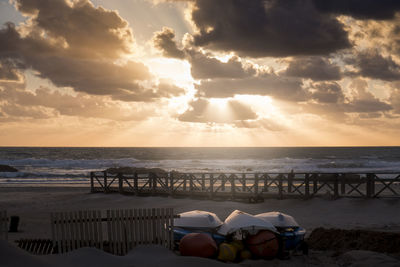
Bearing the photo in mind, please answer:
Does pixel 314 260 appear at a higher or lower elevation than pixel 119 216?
lower

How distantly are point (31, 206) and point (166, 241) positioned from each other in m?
16.1

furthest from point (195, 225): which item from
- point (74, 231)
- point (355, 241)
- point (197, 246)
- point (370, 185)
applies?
point (370, 185)

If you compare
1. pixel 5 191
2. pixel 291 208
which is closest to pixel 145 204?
pixel 291 208

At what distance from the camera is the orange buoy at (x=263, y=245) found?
34.3ft

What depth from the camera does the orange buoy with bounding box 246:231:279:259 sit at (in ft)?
34.3

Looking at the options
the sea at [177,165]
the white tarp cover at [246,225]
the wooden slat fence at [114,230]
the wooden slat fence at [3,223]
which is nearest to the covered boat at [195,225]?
the white tarp cover at [246,225]

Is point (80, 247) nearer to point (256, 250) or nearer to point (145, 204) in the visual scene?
point (256, 250)

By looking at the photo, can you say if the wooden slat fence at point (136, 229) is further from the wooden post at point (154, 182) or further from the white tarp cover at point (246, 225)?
the wooden post at point (154, 182)

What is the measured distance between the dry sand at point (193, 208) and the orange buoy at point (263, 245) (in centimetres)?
25

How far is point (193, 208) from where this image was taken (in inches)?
828

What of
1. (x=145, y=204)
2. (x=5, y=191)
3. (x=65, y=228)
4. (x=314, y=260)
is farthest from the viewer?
(x=5, y=191)

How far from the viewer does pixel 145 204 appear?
23375 millimetres

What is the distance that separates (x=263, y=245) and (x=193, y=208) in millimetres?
10801

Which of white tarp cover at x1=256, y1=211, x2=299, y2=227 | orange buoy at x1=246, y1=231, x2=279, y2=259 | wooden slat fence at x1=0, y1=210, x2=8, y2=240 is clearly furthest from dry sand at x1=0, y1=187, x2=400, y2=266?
wooden slat fence at x1=0, y1=210, x2=8, y2=240
